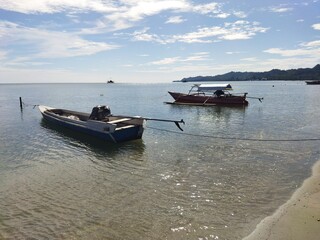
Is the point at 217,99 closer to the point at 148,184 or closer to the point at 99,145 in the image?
the point at 99,145

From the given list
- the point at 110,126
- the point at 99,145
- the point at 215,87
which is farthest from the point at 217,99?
the point at 99,145

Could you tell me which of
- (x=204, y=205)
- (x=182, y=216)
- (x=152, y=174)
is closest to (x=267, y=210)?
(x=204, y=205)

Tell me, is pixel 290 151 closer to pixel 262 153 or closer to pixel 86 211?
pixel 262 153

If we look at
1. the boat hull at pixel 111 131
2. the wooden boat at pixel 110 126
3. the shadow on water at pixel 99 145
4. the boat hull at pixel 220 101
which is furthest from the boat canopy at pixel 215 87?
the boat hull at pixel 111 131

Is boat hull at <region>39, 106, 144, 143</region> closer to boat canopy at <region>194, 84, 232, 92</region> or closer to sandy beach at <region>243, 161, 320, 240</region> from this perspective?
sandy beach at <region>243, 161, 320, 240</region>

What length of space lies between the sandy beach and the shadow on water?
8.64 m

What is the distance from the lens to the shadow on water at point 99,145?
18513 mm

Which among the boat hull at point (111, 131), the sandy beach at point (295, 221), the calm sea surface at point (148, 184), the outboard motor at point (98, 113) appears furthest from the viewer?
the outboard motor at point (98, 113)

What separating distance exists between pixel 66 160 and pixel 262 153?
10.9 metres

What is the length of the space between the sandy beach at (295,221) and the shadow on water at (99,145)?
8638 mm

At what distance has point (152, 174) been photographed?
1399 cm

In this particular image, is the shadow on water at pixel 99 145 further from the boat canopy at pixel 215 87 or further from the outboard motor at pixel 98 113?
the boat canopy at pixel 215 87

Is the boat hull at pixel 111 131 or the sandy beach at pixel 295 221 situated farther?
the boat hull at pixel 111 131

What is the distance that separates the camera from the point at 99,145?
2048 cm
